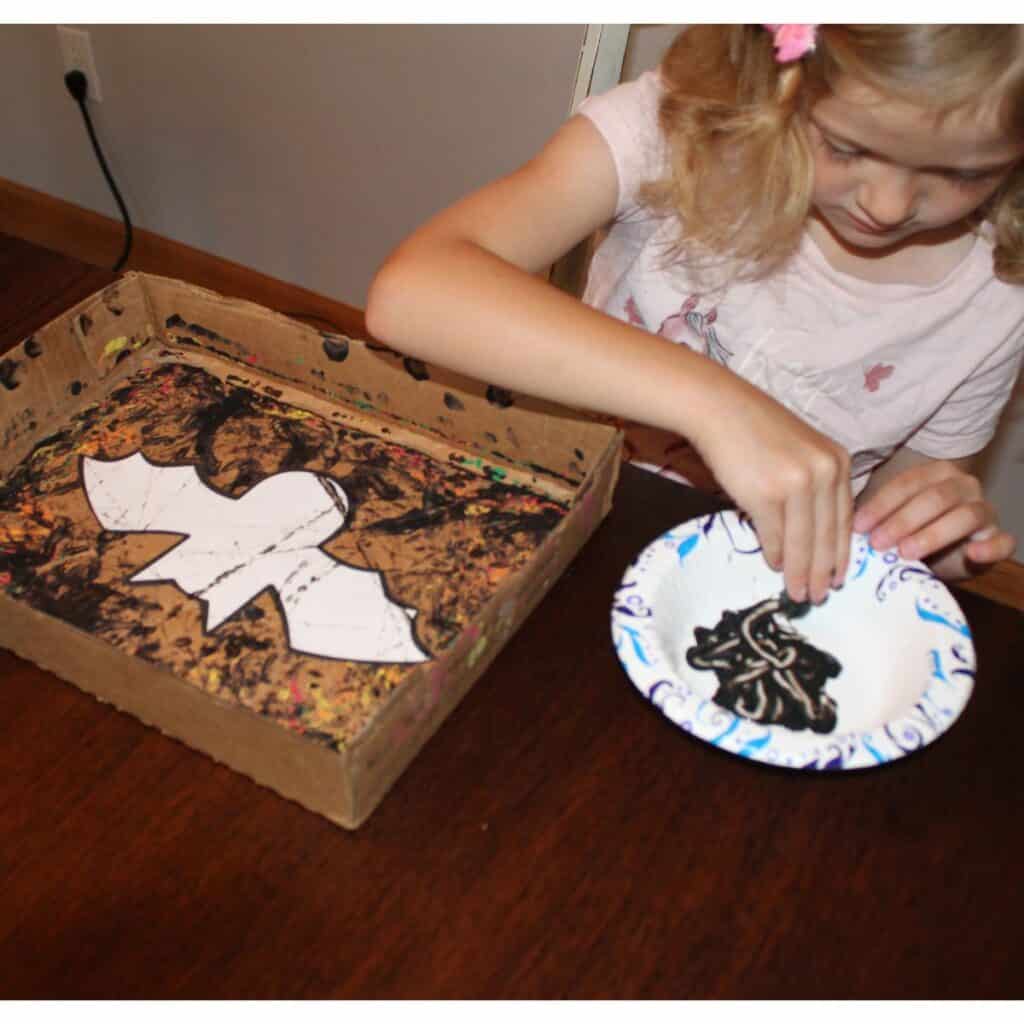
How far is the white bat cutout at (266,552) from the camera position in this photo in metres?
0.65

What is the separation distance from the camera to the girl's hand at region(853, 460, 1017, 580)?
70 centimetres

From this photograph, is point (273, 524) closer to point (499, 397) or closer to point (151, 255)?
point (499, 397)

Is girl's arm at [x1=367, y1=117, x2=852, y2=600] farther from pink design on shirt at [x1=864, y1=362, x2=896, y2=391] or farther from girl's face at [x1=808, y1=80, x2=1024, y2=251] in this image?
pink design on shirt at [x1=864, y1=362, x2=896, y2=391]

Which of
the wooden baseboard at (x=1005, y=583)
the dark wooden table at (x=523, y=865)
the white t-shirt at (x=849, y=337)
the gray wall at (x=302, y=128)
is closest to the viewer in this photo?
the dark wooden table at (x=523, y=865)

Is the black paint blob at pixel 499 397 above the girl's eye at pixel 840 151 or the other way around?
the other way around

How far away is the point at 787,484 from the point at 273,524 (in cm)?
35

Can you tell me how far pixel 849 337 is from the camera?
916 millimetres

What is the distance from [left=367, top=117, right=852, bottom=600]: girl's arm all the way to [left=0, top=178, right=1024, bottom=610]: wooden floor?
3.62 feet

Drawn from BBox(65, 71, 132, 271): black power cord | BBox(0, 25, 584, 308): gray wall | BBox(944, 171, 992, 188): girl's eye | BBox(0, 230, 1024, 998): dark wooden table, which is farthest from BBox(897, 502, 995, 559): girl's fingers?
BBox(65, 71, 132, 271): black power cord

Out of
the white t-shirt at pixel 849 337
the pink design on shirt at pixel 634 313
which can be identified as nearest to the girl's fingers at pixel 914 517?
the white t-shirt at pixel 849 337

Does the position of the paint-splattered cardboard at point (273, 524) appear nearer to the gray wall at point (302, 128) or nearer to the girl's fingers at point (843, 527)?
the girl's fingers at point (843, 527)

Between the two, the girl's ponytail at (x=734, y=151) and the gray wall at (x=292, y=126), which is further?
the gray wall at (x=292, y=126)

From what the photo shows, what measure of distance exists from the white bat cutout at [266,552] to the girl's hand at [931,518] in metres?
0.32

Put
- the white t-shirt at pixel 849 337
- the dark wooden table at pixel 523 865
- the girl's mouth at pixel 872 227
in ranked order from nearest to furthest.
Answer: the dark wooden table at pixel 523 865 < the girl's mouth at pixel 872 227 < the white t-shirt at pixel 849 337
